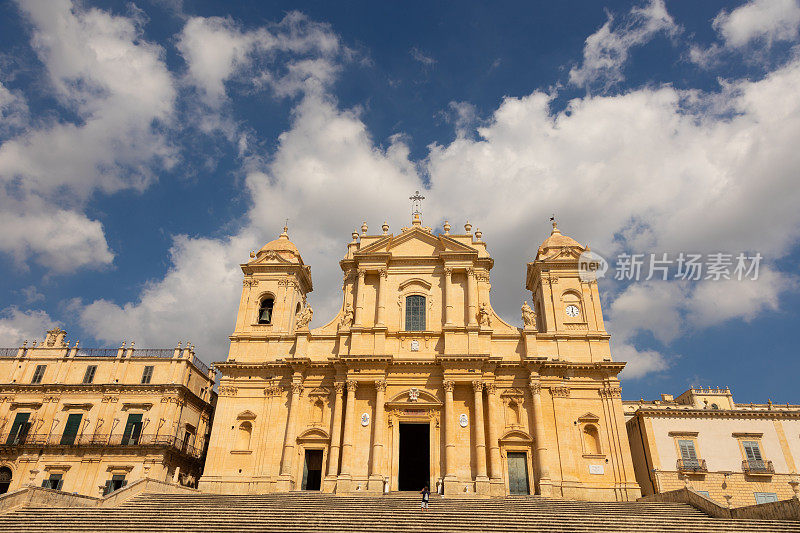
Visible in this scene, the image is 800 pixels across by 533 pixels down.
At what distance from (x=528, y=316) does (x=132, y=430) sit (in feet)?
77.9

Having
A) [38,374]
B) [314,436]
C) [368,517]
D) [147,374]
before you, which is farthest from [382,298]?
[38,374]

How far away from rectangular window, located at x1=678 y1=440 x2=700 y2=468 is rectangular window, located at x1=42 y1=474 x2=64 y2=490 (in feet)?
112

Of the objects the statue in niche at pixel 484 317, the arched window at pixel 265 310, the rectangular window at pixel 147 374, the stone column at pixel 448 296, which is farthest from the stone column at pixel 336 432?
the rectangular window at pixel 147 374

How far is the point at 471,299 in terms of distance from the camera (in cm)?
2997

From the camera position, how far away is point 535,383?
2770 centimetres

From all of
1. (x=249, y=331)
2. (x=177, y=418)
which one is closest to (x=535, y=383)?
(x=249, y=331)

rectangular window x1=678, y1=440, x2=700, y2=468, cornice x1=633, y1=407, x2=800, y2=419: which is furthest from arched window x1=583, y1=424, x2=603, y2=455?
rectangular window x1=678, y1=440, x2=700, y2=468

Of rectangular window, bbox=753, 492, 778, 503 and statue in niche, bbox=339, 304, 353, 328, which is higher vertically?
statue in niche, bbox=339, 304, 353, 328

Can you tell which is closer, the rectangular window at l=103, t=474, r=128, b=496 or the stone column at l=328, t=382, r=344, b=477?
the stone column at l=328, t=382, r=344, b=477

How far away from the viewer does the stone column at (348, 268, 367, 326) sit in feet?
98.4

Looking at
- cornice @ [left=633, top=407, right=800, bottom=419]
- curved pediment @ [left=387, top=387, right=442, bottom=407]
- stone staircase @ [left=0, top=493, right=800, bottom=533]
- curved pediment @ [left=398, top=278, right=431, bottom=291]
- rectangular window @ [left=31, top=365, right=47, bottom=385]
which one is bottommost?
stone staircase @ [left=0, top=493, right=800, bottom=533]

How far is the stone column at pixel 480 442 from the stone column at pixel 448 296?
3.85 metres

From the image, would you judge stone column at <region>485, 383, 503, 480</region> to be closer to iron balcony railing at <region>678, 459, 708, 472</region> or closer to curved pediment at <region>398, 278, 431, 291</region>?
curved pediment at <region>398, 278, 431, 291</region>

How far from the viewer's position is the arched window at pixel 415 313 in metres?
30.3
